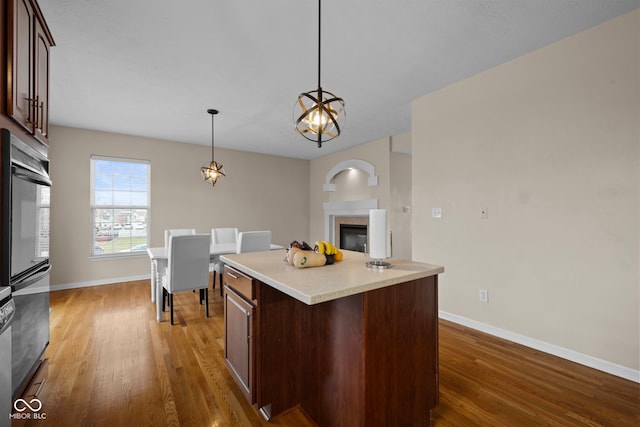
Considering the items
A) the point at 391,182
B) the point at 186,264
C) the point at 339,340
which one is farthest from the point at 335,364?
the point at 391,182

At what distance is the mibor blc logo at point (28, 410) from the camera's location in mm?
1372

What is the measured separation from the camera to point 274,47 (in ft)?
7.68

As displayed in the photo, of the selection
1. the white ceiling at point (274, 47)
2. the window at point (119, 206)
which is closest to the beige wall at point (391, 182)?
the white ceiling at point (274, 47)

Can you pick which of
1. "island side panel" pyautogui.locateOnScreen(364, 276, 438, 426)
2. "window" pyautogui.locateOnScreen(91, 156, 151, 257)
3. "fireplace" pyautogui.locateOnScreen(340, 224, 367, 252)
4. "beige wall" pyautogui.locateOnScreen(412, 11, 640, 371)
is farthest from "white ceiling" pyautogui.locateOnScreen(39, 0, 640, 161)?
"fireplace" pyautogui.locateOnScreen(340, 224, 367, 252)

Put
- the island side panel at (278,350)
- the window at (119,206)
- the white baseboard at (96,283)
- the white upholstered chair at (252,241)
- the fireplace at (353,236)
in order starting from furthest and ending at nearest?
the fireplace at (353,236) < the window at (119,206) < the white baseboard at (96,283) < the white upholstered chair at (252,241) < the island side panel at (278,350)

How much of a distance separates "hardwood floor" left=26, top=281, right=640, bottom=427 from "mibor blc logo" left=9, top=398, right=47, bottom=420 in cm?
3

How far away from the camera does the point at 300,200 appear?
682cm

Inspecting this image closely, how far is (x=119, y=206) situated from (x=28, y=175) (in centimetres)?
370

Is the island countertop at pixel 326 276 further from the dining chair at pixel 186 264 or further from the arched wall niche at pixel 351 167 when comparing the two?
the arched wall niche at pixel 351 167

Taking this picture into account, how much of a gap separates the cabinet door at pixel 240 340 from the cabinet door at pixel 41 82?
152 cm

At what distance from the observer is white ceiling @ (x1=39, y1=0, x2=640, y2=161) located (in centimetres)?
192

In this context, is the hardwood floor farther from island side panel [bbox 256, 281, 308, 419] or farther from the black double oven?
the black double oven

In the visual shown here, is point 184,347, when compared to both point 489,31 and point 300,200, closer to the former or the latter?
point 489,31

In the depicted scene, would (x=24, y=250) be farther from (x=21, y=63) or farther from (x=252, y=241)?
(x=252, y=241)
